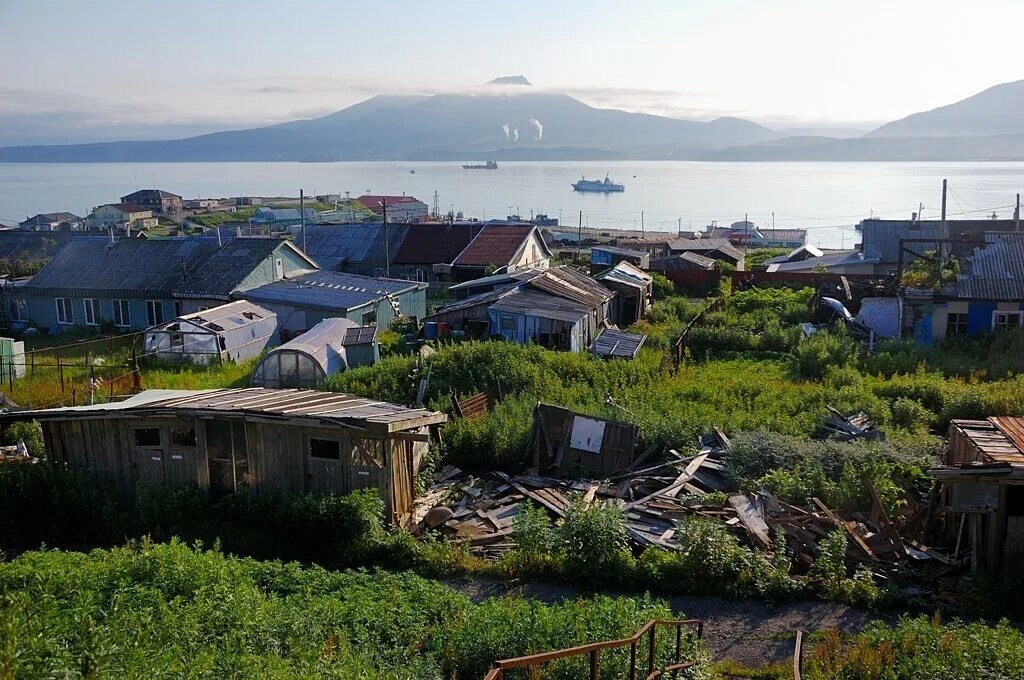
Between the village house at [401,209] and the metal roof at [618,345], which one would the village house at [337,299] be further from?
the village house at [401,209]

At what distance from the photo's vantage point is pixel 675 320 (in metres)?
30.8

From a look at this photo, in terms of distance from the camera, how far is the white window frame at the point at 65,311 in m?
30.8

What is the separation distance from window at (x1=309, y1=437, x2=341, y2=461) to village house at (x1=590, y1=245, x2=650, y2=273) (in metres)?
28.6

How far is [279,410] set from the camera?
12.9 meters

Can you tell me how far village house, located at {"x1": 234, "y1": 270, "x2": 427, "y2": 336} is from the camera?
2764 cm

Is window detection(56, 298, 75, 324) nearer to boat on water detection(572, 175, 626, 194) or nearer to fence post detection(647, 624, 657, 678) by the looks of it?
fence post detection(647, 624, 657, 678)

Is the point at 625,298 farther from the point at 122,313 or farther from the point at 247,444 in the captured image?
the point at 247,444

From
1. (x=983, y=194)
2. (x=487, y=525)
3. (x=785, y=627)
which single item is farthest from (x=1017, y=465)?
(x=983, y=194)

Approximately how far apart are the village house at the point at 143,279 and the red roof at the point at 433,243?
9584 millimetres

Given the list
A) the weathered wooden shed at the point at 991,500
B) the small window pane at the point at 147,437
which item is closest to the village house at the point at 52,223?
the small window pane at the point at 147,437

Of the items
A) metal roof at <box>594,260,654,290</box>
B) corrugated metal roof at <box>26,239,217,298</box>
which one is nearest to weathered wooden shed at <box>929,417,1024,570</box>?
metal roof at <box>594,260,654,290</box>

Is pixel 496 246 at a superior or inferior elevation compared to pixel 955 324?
superior

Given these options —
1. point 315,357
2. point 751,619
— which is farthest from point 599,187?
point 751,619

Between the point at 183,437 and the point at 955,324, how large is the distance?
71.4ft
